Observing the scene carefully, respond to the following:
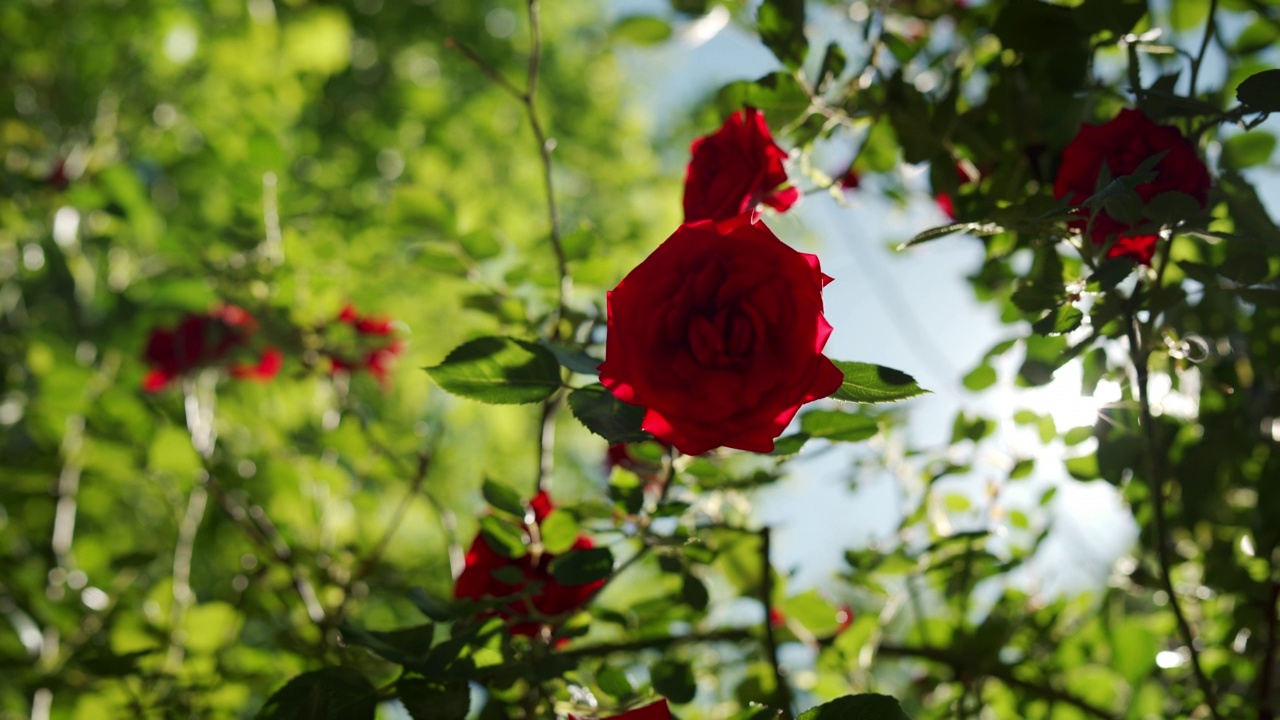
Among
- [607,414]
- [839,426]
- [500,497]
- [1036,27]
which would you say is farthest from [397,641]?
[1036,27]

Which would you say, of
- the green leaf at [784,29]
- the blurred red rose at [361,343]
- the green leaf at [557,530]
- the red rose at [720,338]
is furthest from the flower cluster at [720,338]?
the blurred red rose at [361,343]

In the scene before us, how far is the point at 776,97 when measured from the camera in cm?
77

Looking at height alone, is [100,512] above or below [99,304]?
below

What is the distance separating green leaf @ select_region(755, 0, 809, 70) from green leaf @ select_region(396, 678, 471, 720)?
597mm

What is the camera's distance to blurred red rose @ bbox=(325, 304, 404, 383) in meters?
1.19

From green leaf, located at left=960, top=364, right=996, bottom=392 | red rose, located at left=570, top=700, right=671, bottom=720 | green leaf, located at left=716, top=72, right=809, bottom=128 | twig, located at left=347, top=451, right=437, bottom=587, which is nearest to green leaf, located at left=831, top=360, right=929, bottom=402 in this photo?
red rose, located at left=570, top=700, right=671, bottom=720

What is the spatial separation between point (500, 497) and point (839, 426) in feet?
0.93

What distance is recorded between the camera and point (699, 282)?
49cm

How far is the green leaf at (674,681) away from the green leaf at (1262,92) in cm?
58

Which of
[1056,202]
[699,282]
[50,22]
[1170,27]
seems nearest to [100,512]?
[50,22]

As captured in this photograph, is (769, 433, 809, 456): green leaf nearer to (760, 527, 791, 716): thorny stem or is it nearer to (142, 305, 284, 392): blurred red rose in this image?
(760, 527, 791, 716): thorny stem

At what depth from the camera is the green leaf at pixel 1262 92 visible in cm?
52

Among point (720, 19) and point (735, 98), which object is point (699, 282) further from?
point (720, 19)

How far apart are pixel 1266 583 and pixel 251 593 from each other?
1313 millimetres
